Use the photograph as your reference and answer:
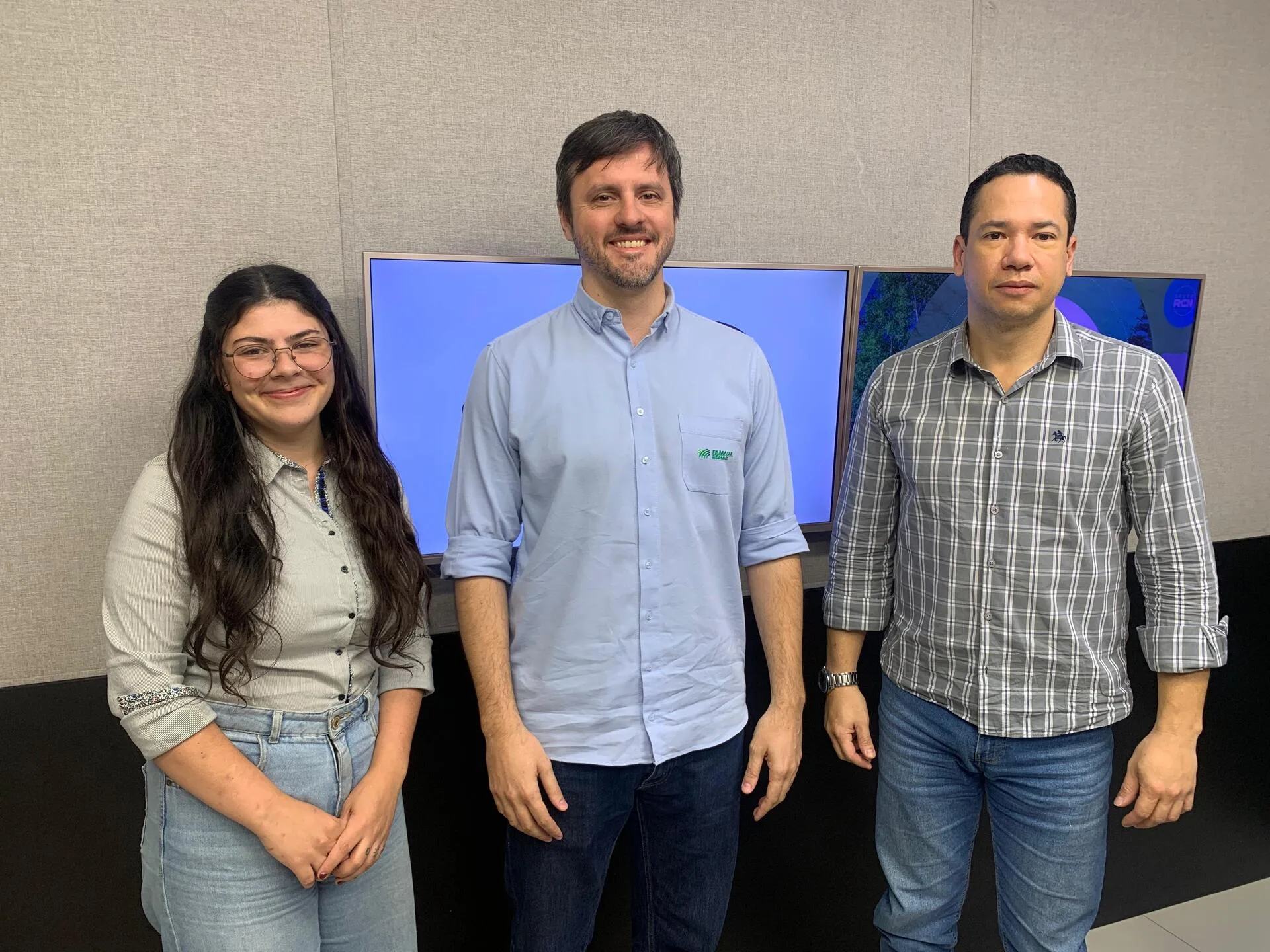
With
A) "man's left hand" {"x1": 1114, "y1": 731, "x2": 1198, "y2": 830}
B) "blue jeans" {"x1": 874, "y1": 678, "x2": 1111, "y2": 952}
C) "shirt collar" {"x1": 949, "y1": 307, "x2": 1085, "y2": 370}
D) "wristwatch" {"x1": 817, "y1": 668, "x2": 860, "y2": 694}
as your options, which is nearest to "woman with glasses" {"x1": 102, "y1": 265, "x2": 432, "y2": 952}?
"wristwatch" {"x1": 817, "y1": 668, "x2": 860, "y2": 694}

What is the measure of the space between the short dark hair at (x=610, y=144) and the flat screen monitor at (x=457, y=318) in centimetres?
40

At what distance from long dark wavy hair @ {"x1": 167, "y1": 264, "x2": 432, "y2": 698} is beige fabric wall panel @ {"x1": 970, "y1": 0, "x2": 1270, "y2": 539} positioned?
1.90 m

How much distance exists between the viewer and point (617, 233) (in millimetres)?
1548

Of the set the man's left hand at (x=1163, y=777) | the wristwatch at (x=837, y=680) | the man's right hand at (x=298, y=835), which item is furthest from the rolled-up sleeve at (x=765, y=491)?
the man's right hand at (x=298, y=835)

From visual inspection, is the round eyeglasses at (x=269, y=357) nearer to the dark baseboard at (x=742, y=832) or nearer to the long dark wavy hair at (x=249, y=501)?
the long dark wavy hair at (x=249, y=501)

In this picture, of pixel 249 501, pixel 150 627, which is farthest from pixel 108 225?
pixel 150 627

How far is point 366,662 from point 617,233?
811mm

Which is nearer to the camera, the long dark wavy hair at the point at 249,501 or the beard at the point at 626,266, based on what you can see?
the long dark wavy hair at the point at 249,501

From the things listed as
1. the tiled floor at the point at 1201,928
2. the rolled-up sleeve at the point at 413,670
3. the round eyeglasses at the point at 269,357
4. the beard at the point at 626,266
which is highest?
the beard at the point at 626,266

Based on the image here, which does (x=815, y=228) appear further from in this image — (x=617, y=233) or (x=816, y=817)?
(x=816, y=817)

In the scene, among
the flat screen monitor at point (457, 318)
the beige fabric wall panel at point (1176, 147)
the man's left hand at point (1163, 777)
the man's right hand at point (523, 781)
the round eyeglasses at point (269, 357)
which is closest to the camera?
the round eyeglasses at point (269, 357)

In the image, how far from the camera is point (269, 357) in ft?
4.66

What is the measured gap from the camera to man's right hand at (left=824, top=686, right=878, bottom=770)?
6.03 feet

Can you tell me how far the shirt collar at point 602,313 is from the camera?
1.62 m
